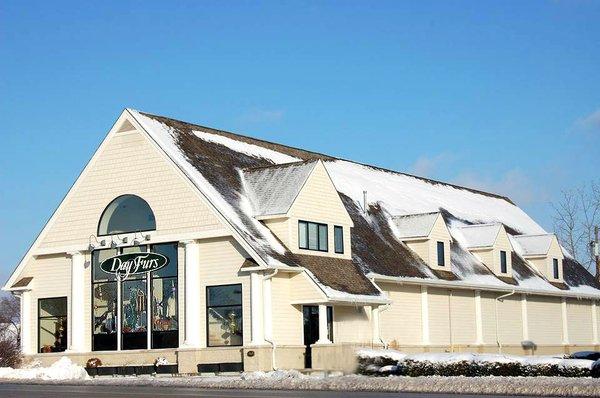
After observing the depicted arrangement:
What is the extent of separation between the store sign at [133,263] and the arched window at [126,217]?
1.06m

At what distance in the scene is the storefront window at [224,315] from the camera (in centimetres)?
3953

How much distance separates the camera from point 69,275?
44.2 metres

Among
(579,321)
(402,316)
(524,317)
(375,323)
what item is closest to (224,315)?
(375,323)

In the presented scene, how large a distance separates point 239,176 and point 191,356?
8149 millimetres

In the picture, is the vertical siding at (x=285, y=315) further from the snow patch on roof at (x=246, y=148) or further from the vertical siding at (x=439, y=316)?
the snow patch on roof at (x=246, y=148)

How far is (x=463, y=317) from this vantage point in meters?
49.4

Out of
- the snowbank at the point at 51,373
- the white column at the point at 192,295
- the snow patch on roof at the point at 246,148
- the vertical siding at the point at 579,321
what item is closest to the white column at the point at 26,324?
the snowbank at the point at 51,373

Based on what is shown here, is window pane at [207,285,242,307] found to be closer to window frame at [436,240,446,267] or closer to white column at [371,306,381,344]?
white column at [371,306,381,344]

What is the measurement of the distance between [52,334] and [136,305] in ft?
15.5

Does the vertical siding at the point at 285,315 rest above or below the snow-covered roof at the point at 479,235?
below

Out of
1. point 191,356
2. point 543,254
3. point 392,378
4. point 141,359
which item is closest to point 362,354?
point 392,378

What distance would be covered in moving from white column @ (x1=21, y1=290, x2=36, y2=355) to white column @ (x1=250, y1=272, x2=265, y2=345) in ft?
37.1

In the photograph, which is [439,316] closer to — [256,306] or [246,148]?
[246,148]

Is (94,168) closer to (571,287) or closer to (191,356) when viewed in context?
(191,356)
